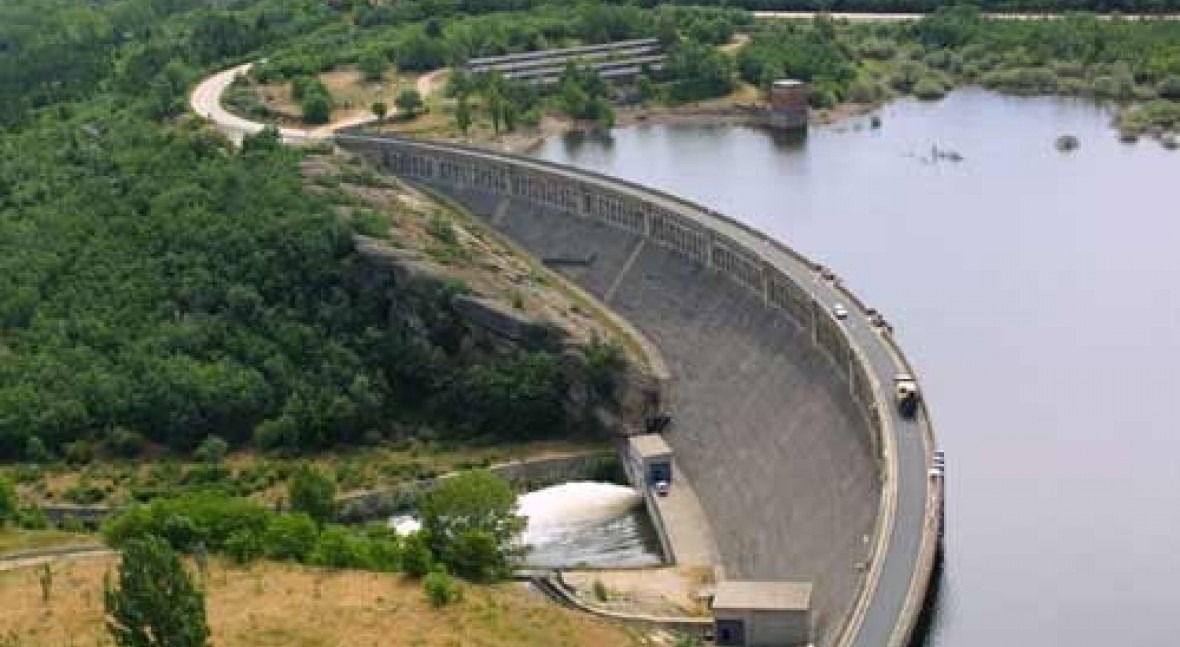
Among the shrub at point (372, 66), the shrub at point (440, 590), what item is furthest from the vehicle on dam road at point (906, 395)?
the shrub at point (372, 66)

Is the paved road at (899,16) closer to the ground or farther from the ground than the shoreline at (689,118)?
farther from the ground

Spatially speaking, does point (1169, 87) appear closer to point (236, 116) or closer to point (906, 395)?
point (236, 116)

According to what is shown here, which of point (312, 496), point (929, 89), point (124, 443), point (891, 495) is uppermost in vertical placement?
point (891, 495)

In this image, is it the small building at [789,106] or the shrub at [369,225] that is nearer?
the shrub at [369,225]

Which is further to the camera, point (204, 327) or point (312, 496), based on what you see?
point (204, 327)

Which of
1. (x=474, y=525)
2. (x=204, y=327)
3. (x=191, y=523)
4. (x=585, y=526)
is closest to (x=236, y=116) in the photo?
(x=204, y=327)

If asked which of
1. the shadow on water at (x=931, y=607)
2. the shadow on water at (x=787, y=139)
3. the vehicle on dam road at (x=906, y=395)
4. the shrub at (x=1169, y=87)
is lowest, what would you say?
the shadow on water at (x=787, y=139)

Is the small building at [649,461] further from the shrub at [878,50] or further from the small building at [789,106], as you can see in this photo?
the shrub at [878,50]
